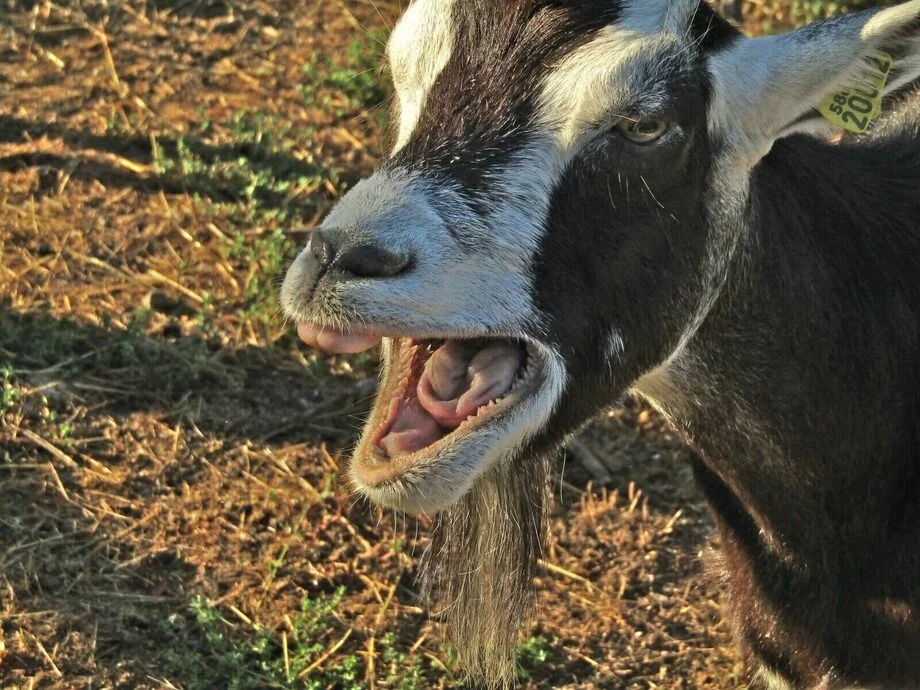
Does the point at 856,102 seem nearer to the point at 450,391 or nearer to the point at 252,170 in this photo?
the point at 450,391

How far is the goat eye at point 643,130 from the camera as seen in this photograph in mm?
2548

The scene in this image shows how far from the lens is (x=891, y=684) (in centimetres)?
319

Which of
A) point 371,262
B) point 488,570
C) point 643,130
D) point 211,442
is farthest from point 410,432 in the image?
point 211,442

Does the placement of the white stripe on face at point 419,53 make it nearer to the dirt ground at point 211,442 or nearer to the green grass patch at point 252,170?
the dirt ground at point 211,442

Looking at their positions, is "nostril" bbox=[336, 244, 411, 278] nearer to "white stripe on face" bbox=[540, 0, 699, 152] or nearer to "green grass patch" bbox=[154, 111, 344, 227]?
"white stripe on face" bbox=[540, 0, 699, 152]

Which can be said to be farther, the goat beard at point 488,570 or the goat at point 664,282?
the goat beard at point 488,570

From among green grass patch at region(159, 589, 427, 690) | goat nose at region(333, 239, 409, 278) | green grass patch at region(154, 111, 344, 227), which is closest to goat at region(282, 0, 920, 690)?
goat nose at region(333, 239, 409, 278)

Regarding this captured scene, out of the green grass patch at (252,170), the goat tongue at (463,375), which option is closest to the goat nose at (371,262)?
the goat tongue at (463,375)

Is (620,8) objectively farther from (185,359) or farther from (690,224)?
(185,359)

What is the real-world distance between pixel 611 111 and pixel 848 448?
3.44ft

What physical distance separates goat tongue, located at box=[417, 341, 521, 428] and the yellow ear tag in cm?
86

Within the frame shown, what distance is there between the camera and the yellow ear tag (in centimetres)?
268

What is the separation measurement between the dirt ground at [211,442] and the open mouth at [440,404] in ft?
3.62

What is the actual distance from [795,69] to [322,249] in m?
1.09
